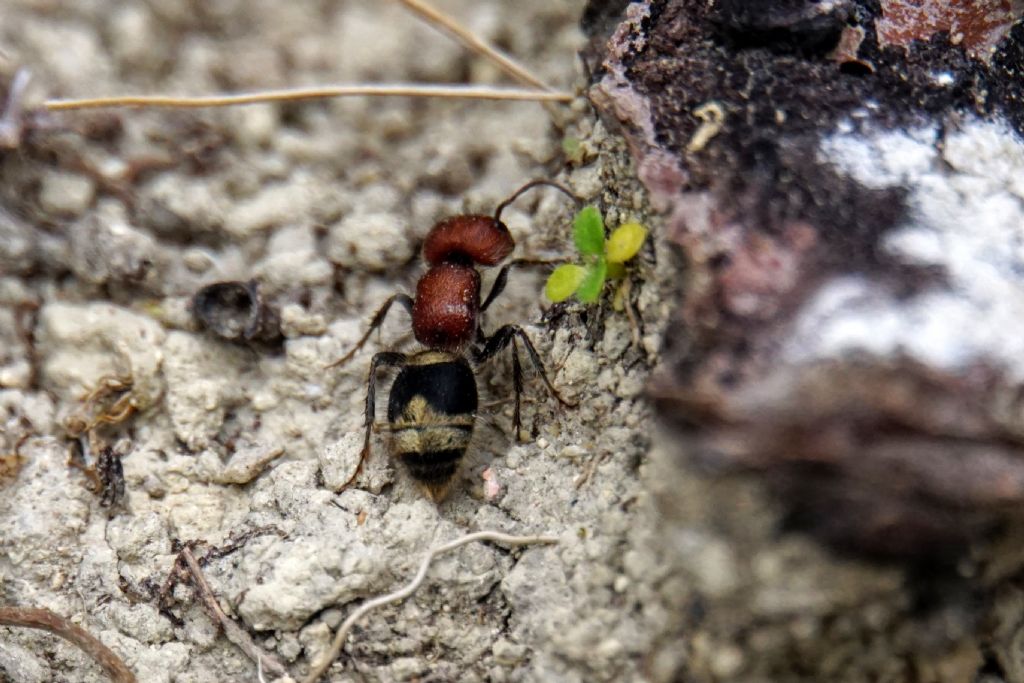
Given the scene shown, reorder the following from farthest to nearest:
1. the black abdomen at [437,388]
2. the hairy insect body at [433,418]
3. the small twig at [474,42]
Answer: the small twig at [474,42]
the black abdomen at [437,388]
the hairy insect body at [433,418]

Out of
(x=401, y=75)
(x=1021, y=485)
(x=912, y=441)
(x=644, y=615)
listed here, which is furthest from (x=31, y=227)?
(x=1021, y=485)

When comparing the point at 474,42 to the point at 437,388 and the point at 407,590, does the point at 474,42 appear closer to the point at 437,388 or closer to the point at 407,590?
the point at 437,388

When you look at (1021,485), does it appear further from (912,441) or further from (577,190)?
(577,190)

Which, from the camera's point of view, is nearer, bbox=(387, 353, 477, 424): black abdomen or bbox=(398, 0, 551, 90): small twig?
bbox=(387, 353, 477, 424): black abdomen

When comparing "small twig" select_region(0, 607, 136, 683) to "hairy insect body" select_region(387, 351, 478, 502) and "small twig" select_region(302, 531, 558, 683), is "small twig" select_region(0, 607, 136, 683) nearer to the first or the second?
"small twig" select_region(302, 531, 558, 683)

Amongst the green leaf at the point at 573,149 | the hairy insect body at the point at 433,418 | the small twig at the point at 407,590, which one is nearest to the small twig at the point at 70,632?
the small twig at the point at 407,590

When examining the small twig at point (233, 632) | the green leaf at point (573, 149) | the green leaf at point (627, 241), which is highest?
the green leaf at point (573, 149)

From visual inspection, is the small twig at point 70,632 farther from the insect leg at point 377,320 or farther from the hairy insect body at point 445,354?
the insect leg at point 377,320

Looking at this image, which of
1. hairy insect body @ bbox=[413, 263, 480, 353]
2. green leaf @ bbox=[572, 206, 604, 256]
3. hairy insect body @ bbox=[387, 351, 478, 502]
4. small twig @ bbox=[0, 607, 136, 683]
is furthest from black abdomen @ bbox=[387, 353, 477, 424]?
small twig @ bbox=[0, 607, 136, 683]
